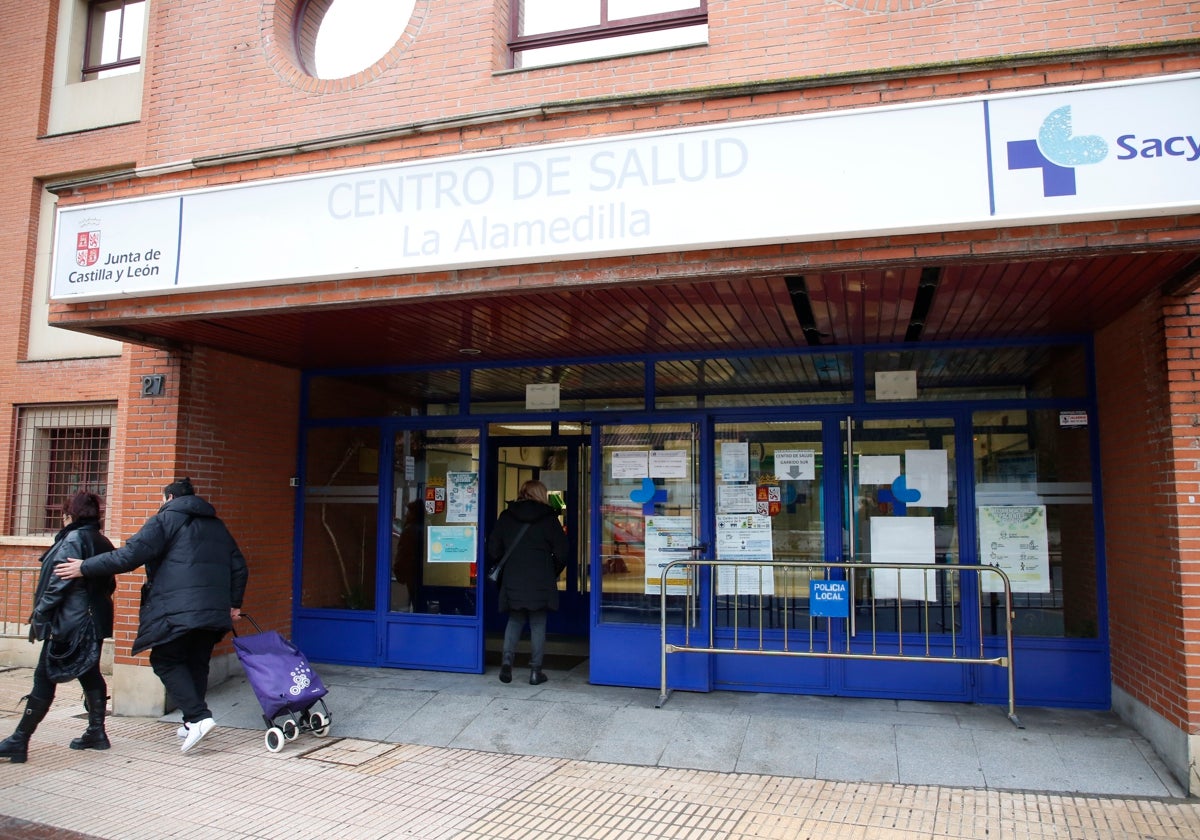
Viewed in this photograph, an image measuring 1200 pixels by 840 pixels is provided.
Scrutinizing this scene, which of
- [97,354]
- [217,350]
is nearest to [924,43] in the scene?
[217,350]

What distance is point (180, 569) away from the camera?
19.1ft

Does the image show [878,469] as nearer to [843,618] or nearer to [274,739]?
[843,618]

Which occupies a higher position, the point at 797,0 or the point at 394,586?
the point at 797,0

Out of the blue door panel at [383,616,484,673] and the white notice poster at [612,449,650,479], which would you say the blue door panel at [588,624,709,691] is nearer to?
the blue door panel at [383,616,484,673]

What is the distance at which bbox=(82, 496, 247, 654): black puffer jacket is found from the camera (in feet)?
18.6

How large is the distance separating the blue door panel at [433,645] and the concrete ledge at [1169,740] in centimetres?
499

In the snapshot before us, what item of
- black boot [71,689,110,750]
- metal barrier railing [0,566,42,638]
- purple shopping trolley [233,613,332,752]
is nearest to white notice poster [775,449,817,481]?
purple shopping trolley [233,613,332,752]

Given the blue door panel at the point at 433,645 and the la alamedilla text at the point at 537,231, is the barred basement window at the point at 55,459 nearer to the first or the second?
the blue door panel at the point at 433,645

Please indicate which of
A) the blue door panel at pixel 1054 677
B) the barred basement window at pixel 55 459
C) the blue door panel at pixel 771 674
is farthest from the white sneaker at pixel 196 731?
the blue door panel at pixel 1054 677

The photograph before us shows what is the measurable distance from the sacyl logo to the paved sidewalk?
3323 millimetres

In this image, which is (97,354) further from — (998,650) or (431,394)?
(998,650)

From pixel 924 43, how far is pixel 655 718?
16.3 ft

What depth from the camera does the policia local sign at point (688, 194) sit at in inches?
165

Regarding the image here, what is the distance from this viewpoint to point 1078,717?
19.4 feet
